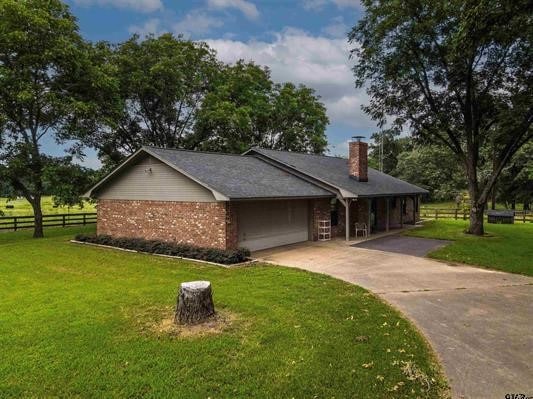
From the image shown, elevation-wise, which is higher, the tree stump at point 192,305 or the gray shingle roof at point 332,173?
the gray shingle roof at point 332,173

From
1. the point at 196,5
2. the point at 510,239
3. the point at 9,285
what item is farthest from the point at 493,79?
the point at 9,285

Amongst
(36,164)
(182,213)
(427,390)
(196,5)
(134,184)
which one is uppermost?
(196,5)

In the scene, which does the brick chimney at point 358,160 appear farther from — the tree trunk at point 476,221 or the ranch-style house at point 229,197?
the tree trunk at point 476,221

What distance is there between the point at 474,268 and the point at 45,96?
815 inches

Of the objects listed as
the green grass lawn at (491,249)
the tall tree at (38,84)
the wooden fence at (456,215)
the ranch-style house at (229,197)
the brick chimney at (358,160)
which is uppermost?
the tall tree at (38,84)

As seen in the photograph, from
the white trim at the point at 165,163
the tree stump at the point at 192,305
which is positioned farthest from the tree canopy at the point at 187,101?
the tree stump at the point at 192,305

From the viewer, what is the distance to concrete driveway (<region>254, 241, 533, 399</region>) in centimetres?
496

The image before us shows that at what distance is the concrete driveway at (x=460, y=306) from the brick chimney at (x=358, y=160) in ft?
23.2

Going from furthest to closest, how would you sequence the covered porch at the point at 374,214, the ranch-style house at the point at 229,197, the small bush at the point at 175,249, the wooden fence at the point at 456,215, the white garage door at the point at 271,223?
the wooden fence at the point at 456,215, the covered porch at the point at 374,214, the white garage door at the point at 271,223, the ranch-style house at the point at 229,197, the small bush at the point at 175,249

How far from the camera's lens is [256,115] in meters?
30.8

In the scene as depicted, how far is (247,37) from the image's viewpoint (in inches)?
715

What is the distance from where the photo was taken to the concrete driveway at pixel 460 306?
4.96 metres

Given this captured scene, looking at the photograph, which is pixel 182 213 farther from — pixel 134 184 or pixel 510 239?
pixel 510 239

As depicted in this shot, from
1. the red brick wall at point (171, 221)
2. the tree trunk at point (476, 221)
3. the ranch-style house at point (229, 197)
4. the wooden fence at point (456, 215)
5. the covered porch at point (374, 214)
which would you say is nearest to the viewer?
the red brick wall at point (171, 221)
